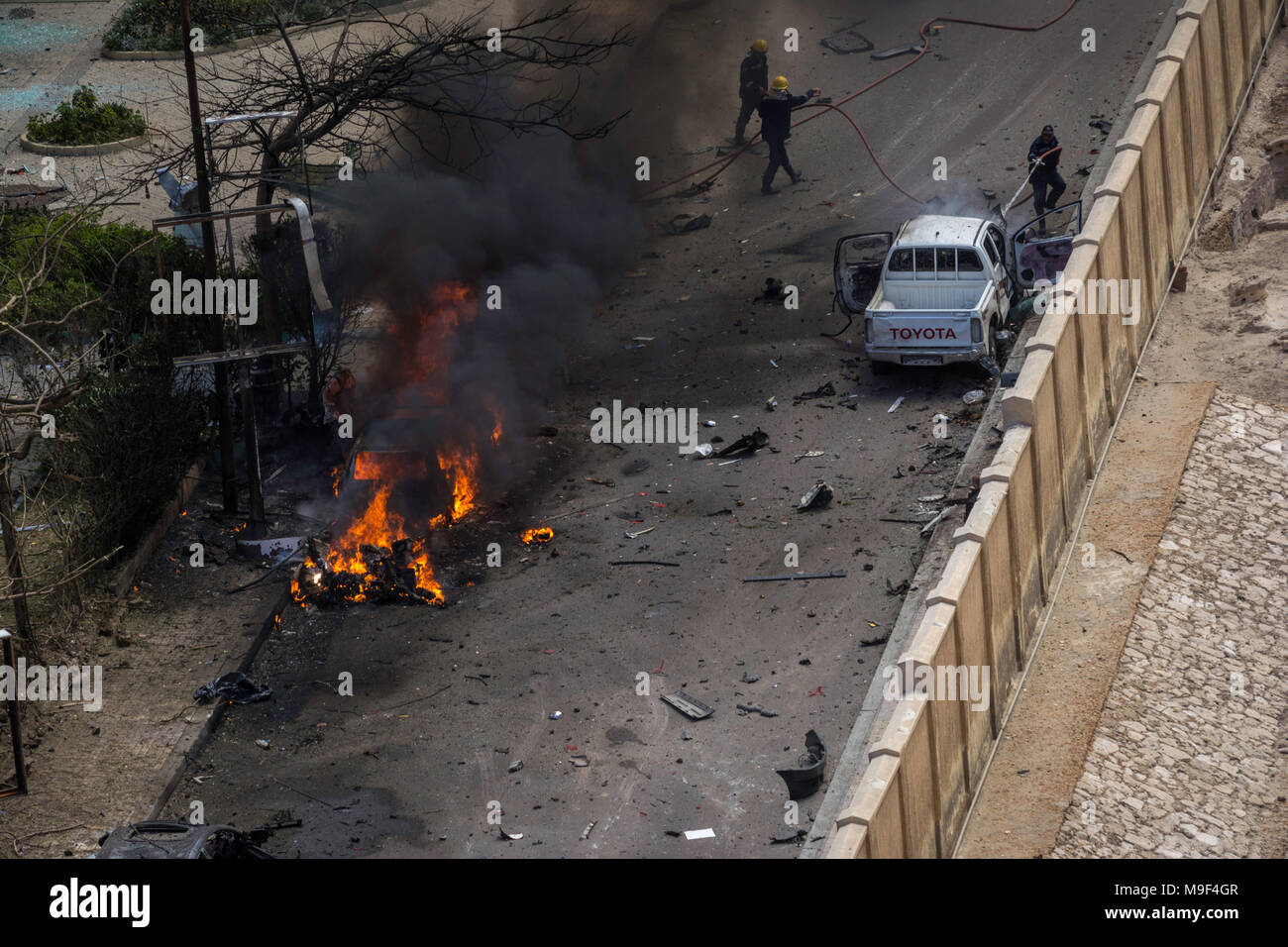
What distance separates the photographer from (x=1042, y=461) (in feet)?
37.8

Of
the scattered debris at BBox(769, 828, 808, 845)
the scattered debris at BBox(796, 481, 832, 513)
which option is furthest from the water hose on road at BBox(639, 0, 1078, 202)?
the scattered debris at BBox(769, 828, 808, 845)

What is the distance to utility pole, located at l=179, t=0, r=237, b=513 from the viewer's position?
15000mm

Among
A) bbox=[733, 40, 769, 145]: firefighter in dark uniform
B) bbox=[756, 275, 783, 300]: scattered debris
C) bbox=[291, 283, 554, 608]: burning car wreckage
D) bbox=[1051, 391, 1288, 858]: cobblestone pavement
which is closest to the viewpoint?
bbox=[1051, 391, 1288, 858]: cobblestone pavement

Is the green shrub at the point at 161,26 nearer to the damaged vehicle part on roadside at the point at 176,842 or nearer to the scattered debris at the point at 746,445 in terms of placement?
the scattered debris at the point at 746,445

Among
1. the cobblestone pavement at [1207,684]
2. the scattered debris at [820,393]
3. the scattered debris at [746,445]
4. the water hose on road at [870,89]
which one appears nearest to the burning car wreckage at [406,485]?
the scattered debris at [746,445]

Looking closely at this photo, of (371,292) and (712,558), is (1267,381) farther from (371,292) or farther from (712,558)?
(371,292)

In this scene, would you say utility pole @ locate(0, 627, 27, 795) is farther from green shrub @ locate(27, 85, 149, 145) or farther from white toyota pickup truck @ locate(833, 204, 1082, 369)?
green shrub @ locate(27, 85, 149, 145)

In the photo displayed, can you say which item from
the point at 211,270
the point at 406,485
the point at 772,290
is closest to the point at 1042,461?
the point at 406,485

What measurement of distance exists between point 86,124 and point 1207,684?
1939 cm

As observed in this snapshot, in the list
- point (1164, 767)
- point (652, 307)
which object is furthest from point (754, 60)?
point (1164, 767)

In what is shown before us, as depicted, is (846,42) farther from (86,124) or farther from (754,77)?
(86,124)

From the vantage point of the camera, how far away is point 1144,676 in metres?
10.8

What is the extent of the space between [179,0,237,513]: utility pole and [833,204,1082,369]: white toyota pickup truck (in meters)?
6.80
